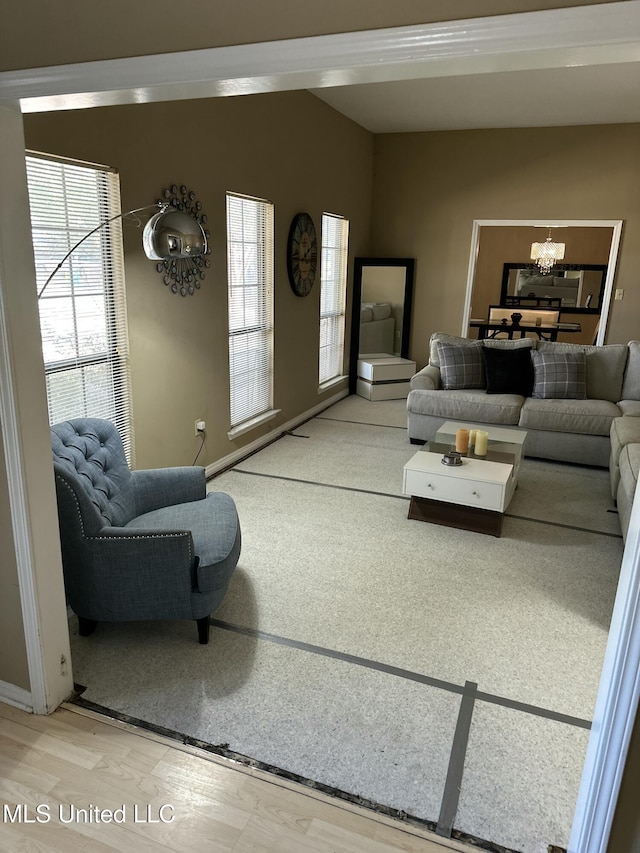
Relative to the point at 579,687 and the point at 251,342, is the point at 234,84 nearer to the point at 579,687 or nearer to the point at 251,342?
the point at 579,687

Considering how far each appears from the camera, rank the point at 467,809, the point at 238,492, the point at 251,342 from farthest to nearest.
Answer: the point at 251,342, the point at 238,492, the point at 467,809

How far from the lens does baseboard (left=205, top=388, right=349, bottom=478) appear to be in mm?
4521

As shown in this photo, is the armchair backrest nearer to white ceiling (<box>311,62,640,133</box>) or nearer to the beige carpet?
the beige carpet

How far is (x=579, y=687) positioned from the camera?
2350 millimetres

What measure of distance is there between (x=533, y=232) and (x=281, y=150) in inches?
259

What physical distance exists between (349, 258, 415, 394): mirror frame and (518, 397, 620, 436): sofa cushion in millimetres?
2793

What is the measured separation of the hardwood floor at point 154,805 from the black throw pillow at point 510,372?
395cm

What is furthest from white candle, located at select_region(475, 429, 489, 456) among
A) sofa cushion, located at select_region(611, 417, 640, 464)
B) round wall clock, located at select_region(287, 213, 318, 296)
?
round wall clock, located at select_region(287, 213, 318, 296)

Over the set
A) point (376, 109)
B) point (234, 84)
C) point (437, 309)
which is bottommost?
point (437, 309)

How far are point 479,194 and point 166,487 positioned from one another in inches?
222

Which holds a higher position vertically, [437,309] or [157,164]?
[157,164]

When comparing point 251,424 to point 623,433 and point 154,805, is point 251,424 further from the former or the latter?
point 154,805

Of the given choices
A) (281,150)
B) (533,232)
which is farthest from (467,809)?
(533,232)

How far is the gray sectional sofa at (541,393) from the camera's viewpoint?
15.5 ft
